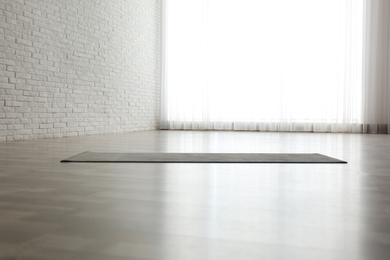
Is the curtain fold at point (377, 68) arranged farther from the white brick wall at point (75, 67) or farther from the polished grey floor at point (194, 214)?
the polished grey floor at point (194, 214)

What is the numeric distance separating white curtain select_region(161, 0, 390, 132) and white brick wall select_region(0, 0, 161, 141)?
731 mm

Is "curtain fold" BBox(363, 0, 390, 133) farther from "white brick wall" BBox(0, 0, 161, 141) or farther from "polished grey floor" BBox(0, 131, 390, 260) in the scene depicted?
"polished grey floor" BBox(0, 131, 390, 260)

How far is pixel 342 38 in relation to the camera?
781 centimetres

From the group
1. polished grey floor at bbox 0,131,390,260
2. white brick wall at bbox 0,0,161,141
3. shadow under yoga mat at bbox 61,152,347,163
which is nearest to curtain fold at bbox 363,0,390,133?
white brick wall at bbox 0,0,161,141

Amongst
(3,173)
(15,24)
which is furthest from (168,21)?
(3,173)

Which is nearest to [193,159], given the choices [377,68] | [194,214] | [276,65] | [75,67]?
[194,214]

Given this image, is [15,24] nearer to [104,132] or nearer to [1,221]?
[104,132]

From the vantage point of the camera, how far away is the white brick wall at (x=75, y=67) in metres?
4.75

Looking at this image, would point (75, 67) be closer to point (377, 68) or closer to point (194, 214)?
point (194, 214)

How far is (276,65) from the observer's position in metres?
8.11

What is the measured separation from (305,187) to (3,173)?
167 cm

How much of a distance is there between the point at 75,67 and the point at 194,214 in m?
4.89

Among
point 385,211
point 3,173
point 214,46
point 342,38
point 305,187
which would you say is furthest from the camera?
point 214,46

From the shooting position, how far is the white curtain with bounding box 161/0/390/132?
7668 millimetres
